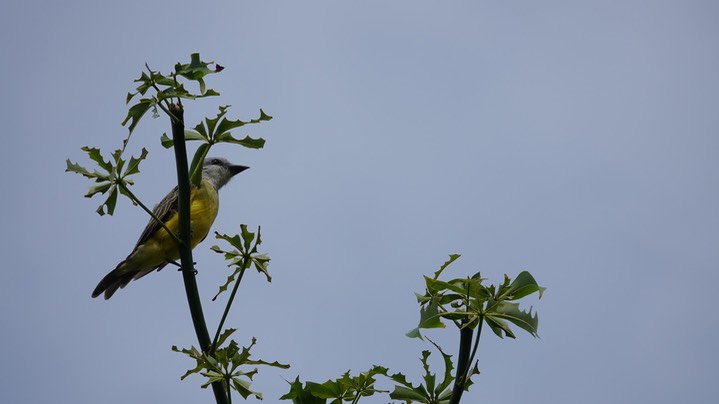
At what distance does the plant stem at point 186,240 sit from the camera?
2115 millimetres

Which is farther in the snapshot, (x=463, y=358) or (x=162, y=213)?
(x=162, y=213)

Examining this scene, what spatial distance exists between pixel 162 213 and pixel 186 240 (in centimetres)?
385

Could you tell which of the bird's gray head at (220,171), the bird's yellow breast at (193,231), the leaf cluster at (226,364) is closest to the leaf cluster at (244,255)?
the leaf cluster at (226,364)

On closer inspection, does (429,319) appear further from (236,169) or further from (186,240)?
(236,169)

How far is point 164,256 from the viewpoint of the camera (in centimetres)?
624

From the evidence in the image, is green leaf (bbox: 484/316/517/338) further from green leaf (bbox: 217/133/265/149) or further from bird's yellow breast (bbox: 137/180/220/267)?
bird's yellow breast (bbox: 137/180/220/267)

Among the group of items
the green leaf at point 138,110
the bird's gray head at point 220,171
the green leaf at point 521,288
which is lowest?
the green leaf at point 521,288

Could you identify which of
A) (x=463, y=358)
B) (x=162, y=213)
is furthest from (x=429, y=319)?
(x=162, y=213)

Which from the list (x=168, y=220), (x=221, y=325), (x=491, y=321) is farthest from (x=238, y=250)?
(x=168, y=220)

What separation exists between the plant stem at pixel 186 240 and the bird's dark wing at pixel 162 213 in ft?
12.1

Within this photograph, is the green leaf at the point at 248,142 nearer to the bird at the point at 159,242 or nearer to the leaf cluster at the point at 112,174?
the leaf cluster at the point at 112,174

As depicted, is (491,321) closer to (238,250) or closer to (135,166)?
(238,250)

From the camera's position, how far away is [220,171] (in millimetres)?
7535

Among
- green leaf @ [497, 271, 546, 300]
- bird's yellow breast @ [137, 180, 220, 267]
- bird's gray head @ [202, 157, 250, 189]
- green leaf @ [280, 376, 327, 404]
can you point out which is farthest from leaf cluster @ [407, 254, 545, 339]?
bird's gray head @ [202, 157, 250, 189]
